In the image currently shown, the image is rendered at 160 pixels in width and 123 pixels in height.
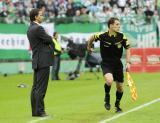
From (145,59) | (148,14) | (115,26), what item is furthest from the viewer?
(148,14)

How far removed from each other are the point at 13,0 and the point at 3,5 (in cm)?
117

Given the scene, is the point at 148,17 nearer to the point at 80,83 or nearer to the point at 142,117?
the point at 80,83

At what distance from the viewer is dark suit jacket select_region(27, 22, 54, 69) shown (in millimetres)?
13727

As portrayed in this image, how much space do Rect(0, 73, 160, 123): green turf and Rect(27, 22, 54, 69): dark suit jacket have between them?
1.15 metres

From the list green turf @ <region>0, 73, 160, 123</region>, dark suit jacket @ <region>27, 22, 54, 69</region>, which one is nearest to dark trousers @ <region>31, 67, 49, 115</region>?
dark suit jacket @ <region>27, 22, 54, 69</region>

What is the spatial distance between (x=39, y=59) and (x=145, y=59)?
19.2 metres

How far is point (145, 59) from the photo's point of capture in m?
32.5

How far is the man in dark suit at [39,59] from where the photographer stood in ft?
45.0

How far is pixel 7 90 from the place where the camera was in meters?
22.5

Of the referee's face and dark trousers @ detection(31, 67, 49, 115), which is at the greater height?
the referee's face

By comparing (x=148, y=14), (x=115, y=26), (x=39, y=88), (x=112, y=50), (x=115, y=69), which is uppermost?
(x=115, y=26)

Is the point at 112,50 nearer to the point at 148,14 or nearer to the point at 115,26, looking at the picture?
the point at 115,26

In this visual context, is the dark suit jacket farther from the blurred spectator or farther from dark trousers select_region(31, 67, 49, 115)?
the blurred spectator

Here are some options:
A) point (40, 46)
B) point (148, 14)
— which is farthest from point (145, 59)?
point (40, 46)
